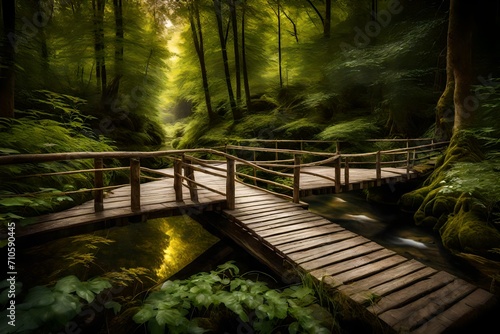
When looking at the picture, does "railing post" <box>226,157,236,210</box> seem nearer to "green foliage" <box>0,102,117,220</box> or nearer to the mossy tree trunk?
"green foliage" <box>0,102,117,220</box>

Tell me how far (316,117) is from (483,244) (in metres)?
9.71

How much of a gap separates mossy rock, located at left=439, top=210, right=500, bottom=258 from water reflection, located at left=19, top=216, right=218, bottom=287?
6.24 metres

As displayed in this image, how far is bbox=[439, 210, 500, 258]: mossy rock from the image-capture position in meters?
5.36

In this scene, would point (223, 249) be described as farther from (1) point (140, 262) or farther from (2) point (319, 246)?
(1) point (140, 262)

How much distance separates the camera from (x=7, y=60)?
17.3 ft

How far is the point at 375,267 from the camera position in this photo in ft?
12.5

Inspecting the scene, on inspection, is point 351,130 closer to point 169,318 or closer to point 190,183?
Answer: point 190,183

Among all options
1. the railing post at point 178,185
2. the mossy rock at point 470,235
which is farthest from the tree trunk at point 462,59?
the railing post at point 178,185

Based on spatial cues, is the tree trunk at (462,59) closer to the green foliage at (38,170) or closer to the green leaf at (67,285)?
the green leaf at (67,285)

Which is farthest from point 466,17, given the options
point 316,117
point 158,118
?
point 158,118

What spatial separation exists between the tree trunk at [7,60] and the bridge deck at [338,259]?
2889 millimetres

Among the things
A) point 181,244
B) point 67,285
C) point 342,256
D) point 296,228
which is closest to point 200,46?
point 181,244

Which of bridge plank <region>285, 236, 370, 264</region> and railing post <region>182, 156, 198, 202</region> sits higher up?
railing post <region>182, 156, 198, 202</region>

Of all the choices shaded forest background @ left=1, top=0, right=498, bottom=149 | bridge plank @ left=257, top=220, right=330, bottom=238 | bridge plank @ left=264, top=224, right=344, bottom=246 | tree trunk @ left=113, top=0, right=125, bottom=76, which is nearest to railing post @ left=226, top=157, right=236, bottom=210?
bridge plank @ left=257, top=220, right=330, bottom=238
